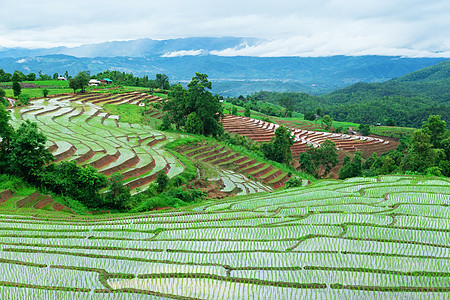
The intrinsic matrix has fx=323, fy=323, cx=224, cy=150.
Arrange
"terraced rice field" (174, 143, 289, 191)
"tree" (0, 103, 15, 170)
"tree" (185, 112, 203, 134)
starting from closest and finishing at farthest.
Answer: "tree" (0, 103, 15, 170)
"terraced rice field" (174, 143, 289, 191)
"tree" (185, 112, 203, 134)

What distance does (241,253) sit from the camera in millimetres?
10344

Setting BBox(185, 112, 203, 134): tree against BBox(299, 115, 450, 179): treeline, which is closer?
BBox(299, 115, 450, 179): treeline

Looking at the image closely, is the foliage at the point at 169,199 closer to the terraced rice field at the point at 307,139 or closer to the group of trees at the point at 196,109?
the group of trees at the point at 196,109

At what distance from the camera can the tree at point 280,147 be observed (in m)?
41.8

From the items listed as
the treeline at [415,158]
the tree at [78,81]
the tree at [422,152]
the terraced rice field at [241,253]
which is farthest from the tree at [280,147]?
the tree at [78,81]

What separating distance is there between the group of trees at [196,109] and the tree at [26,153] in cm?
2523

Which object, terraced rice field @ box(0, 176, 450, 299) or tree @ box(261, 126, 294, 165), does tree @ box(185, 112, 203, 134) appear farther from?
terraced rice field @ box(0, 176, 450, 299)

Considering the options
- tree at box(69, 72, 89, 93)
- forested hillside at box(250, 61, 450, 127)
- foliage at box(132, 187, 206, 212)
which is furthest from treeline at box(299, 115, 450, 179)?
forested hillside at box(250, 61, 450, 127)

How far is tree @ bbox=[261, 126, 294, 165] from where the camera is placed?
41.8m

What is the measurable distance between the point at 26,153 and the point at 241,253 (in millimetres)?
15633

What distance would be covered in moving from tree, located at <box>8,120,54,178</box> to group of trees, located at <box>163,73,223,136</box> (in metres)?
25.2

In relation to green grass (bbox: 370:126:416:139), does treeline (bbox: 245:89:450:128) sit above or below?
above

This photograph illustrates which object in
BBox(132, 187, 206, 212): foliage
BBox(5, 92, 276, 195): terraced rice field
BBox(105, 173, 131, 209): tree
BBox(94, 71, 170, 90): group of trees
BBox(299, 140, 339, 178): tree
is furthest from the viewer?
BBox(94, 71, 170, 90): group of trees

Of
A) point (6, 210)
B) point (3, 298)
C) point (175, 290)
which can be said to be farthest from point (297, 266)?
point (6, 210)
